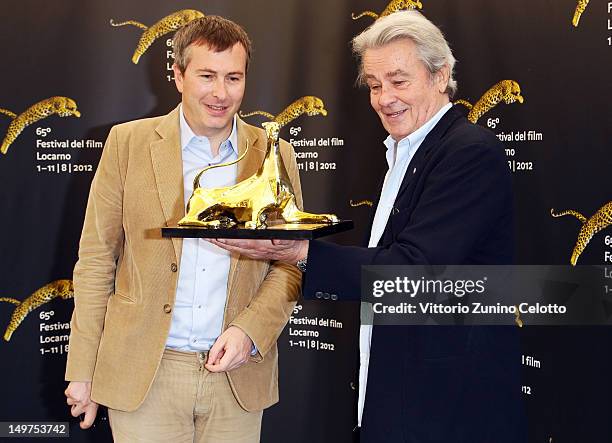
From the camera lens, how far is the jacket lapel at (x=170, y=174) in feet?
6.64

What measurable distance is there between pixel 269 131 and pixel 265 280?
1.61 feet

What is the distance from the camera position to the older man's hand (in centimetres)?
174

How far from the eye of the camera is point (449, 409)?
5.62 feet

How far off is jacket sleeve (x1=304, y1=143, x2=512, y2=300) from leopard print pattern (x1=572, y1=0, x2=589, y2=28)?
1430 mm

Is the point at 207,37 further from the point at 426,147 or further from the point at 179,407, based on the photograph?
the point at 179,407

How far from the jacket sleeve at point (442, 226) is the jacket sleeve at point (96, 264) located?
66 centimetres

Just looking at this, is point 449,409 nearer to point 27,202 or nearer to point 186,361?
point 186,361

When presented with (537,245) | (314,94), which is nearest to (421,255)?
(537,245)

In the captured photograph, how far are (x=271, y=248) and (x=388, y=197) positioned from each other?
351 millimetres

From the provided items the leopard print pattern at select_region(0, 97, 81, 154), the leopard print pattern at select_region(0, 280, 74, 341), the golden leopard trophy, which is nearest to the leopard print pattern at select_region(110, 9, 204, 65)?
the leopard print pattern at select_region(0, 97, 81, 154)

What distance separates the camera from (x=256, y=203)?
181 centimetres

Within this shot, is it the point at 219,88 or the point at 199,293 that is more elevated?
the point at 219,88

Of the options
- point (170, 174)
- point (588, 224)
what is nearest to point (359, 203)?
point (588, 224)

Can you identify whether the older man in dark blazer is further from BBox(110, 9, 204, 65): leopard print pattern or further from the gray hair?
BBox(110, 9, 204, 65): leopard print pattern
